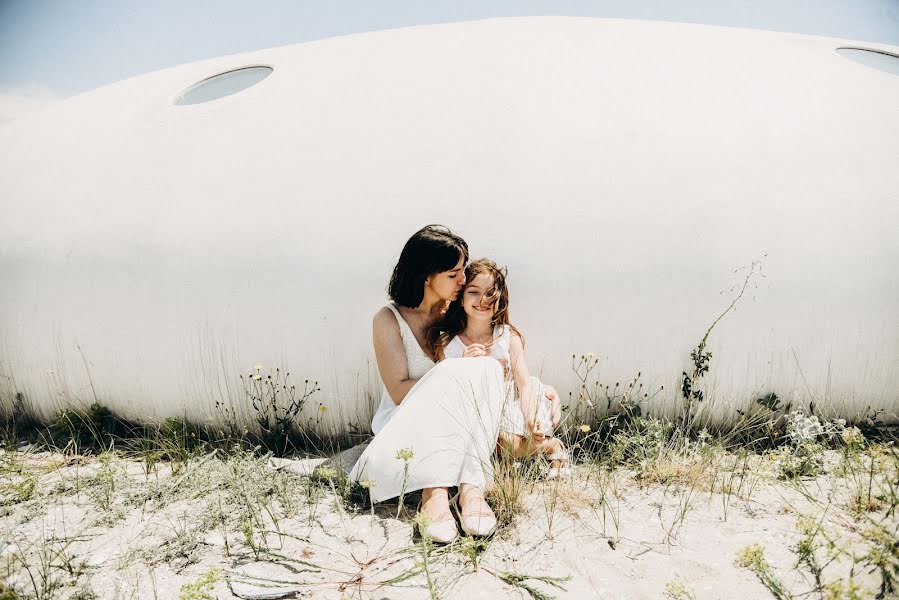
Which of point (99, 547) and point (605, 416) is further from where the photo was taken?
point (605, 416)

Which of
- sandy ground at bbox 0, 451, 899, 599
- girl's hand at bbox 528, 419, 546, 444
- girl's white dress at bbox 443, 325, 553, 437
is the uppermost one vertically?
girl's white dress at bbox 443, 325, 553, 437

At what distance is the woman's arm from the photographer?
10.1 feet

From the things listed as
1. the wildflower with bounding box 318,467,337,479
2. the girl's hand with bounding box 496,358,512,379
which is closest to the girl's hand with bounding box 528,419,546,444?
the girl's hand with bounding box 496,358,512,379

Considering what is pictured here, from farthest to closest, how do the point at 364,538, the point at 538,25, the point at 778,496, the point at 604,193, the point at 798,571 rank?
the point at 538,25, the point at 604,193, the point at 778,496, the point at 364,538, the point at 798,571

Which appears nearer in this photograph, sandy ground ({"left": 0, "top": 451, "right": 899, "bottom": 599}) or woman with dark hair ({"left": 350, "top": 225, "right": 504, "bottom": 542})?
sandy ground ({"left": 0, "top": 451, "right": 899, "bottom": 599})

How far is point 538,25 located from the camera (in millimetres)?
4250

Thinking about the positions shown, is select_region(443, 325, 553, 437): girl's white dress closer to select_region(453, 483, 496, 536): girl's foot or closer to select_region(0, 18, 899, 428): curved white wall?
select_region(0, 18, 899, 428): curved white wall

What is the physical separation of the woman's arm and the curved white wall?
0.25 meters

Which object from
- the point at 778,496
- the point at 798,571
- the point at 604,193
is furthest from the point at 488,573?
the point at 604,193

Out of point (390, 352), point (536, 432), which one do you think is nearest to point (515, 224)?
point (390, 352)

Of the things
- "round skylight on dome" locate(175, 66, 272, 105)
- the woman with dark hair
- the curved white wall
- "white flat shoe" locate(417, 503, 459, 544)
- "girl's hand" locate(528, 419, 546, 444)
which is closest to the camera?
"white flat shoe" locate(417, 503, 459, 544)

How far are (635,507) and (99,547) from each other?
2580 millimetres

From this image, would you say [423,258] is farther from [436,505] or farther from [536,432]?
[436,505]

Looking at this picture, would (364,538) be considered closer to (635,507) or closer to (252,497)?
(252,497)
